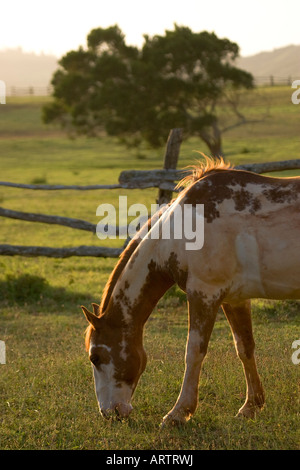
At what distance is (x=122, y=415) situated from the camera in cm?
459

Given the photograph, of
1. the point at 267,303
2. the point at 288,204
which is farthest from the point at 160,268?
the point at 267,303

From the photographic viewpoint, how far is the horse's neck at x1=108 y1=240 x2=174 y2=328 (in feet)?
15.2

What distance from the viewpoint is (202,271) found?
438 cm

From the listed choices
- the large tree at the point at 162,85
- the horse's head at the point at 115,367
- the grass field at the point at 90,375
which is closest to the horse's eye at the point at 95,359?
the horse's head at the point at 115,367

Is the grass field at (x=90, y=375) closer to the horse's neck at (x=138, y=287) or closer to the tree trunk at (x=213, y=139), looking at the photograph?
the horse's neck at (x=138, y=287)

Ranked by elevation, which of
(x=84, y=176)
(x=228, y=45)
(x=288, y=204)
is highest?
(x=228, y=45)

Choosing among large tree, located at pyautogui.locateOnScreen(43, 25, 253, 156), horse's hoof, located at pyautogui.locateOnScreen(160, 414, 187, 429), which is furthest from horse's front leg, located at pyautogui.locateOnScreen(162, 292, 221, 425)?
large tree, located at pyautogui.locateOnScreen(43, 25, 253, 156)

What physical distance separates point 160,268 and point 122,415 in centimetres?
103

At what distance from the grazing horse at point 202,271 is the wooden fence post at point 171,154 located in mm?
4134

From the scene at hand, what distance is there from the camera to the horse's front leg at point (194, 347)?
439 centimetres

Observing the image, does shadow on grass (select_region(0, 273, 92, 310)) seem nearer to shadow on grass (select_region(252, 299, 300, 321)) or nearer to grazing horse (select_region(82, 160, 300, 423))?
shadow on grass (select_region(252, 299, 300, 321))

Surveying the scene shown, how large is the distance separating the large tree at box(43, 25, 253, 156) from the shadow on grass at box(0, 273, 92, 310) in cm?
2053

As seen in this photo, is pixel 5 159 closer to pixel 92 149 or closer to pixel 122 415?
pixel 92 149
